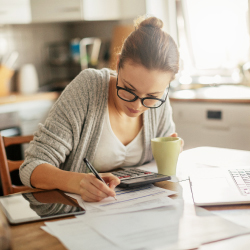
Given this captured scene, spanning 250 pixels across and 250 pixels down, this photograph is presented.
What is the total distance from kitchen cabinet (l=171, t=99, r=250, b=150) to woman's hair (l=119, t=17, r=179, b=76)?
1334mm

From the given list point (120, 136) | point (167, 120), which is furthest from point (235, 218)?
point (167, 120)

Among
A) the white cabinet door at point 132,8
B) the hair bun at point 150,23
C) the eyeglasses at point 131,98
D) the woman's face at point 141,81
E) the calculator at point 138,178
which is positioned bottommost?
the calculator at point 138,178

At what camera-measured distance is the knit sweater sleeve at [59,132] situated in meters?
1.11

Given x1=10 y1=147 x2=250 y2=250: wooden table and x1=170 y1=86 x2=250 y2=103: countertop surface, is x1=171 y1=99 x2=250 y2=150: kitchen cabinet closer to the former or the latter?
x1=170 y1=86 x2=250 y2=103: countertop surface

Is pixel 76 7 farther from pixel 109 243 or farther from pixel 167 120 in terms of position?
pixel 109 243

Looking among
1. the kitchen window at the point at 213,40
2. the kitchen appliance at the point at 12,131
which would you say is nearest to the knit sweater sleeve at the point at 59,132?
the kitchen appliance at the point at 12,131

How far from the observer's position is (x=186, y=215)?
0.78 metres

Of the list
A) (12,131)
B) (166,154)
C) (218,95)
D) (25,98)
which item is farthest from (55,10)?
(166,154)

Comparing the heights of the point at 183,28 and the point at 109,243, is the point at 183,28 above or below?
above

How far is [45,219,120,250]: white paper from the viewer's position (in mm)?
637

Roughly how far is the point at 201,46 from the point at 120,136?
2.04 meters

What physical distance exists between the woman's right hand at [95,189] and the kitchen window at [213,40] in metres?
2.12

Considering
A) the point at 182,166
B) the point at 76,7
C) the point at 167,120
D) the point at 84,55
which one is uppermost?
the point at 76,7

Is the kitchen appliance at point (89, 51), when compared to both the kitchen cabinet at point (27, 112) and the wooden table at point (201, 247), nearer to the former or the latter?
the kitchen cabinet at point (27, 112)
